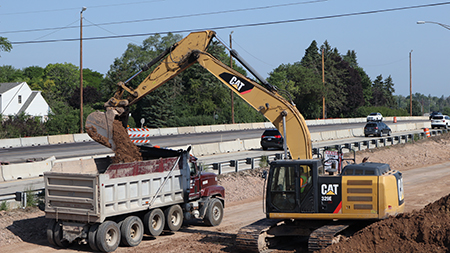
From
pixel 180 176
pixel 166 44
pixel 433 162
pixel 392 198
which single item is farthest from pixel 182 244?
pixel 166 44

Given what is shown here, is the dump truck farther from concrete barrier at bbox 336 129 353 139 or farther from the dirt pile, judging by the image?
concrete barrier at bbox 336 129 353 139

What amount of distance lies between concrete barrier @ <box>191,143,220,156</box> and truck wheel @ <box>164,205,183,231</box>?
19.9 meters

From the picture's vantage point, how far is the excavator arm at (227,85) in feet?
43.7

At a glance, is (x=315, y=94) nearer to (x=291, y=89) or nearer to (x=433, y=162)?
(x=291, y=89)

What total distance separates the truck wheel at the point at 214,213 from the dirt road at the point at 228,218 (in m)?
0.23

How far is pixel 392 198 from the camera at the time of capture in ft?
38.5

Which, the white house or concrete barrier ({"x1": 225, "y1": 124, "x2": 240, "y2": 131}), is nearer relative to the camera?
concrete barrier ({"x1": 225, "y1": 124, "x2": 240, "y2": 131})

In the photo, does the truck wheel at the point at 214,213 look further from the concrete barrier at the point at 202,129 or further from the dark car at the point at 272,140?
the concrete barrier at the point at 202,129

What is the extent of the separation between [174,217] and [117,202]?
2.67 m

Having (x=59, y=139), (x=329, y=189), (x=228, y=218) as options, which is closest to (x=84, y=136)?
(x=59, y=139)

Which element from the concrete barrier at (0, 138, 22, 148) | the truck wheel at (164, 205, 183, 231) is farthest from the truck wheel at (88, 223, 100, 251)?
the concrete barrier at (0, 138, 22, 148)

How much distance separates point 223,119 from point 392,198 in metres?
62.5

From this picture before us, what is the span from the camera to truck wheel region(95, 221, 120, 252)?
1228 centimetres

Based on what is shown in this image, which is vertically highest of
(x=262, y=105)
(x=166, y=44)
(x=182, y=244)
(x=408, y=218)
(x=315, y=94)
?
(x=166, y=44)
